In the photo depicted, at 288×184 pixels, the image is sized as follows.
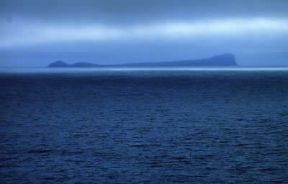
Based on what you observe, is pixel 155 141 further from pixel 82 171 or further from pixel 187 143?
pixel 82 171

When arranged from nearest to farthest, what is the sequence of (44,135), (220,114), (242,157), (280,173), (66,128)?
(280,173) < (242,157) < (44,135) < (66,128) < (220,114)

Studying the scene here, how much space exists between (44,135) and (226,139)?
12702 millimetres

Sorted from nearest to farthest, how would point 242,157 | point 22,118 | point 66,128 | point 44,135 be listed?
point 242,157 → point 44,135 → point 66,128 → point 22,118

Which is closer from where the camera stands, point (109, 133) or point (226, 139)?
point (226, 139)

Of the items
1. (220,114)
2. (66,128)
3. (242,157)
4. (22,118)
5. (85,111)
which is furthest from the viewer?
(85,111)

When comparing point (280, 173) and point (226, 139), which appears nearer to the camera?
point (280, 173)

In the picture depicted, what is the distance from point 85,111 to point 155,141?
25116 mm

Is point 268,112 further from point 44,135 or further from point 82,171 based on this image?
point 82,171

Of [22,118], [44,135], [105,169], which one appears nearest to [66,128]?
[44,135]

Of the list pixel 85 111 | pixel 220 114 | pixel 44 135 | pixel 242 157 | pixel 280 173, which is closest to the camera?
pixel 280 173

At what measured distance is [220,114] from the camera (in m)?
55.5

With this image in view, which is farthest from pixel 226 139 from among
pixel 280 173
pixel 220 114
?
pixel 220 114

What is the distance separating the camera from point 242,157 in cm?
2986

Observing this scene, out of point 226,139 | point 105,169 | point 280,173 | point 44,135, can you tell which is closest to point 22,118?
point 44,135
